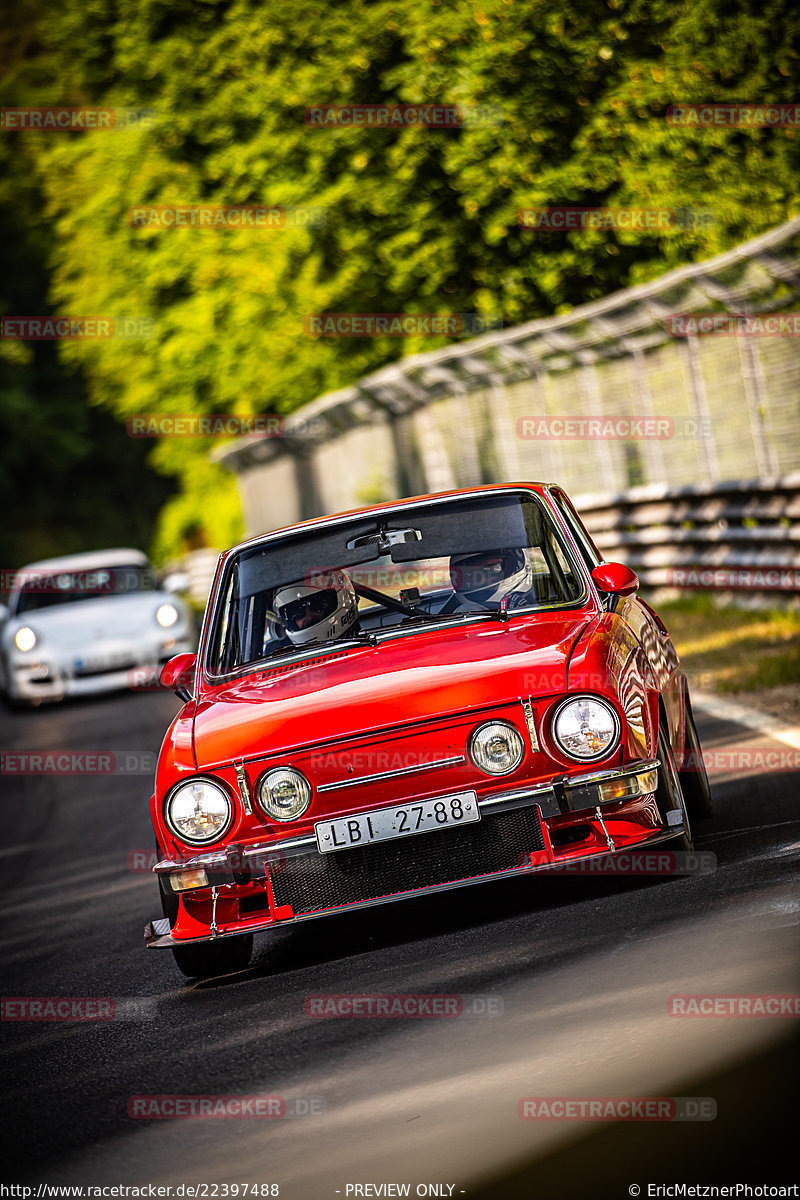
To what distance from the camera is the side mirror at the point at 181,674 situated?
6859 mm

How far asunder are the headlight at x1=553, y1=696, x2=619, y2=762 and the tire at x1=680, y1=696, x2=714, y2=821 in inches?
49.9

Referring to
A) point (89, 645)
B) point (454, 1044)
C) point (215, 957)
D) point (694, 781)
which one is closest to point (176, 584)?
point (89, 645)

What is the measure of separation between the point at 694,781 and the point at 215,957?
6.86 feet

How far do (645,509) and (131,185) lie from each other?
22451mm

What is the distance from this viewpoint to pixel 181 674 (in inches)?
271

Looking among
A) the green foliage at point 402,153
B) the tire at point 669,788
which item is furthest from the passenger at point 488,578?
the green foliage at point 402,153

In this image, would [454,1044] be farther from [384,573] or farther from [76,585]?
[76,585]

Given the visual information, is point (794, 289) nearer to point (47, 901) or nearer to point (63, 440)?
point (47, 901)

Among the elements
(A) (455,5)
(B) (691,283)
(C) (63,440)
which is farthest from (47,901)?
(C) (63,440)

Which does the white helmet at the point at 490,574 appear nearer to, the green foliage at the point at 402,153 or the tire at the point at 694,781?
the tire at the point at 694,781

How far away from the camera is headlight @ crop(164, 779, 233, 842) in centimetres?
565

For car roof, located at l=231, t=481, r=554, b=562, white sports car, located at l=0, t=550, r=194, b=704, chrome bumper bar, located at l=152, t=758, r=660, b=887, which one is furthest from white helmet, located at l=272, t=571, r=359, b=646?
white sports car, located at l=0, t=550, r=194, b=704

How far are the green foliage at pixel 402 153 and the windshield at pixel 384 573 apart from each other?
1479 centimetres

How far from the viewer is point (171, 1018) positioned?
5547mm
